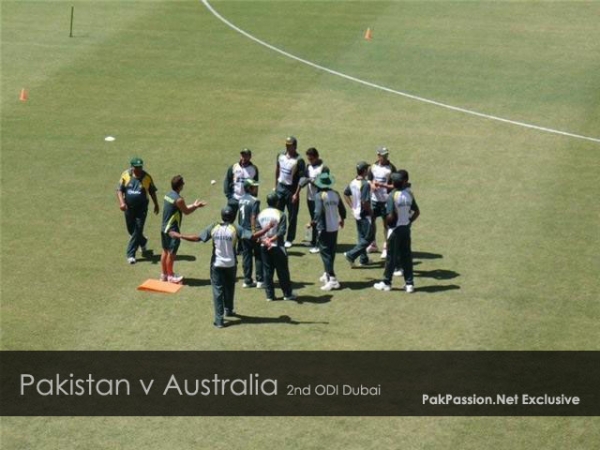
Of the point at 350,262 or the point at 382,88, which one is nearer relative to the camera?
the point at 350,262

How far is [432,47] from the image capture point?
134 ft

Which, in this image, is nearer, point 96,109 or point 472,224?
point 472,224

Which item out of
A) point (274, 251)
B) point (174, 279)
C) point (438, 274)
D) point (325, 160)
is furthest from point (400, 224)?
point (325, 160)

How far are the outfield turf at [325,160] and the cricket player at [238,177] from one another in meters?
1.23

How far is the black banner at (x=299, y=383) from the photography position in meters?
20.2

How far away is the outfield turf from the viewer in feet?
73.2

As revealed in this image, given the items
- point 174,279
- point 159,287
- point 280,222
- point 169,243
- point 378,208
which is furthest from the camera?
point 378,208

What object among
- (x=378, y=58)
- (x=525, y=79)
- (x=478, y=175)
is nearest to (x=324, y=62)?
(x=378, y=58)

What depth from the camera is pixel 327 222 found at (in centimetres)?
2481

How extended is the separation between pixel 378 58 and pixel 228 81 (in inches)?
201

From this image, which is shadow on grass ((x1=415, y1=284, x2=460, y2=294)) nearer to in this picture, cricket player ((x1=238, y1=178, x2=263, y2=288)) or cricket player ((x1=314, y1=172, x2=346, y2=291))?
cricket player ((x1=314, y1=172, x2=346, y2=291))

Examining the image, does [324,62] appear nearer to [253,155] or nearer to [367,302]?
[253,155]

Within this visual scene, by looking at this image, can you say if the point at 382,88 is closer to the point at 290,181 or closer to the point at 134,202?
the point at 290,181

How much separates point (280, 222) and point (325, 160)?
26.0ft
